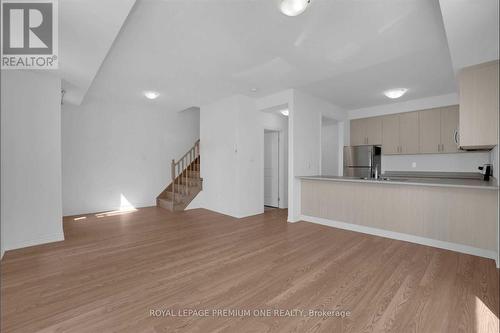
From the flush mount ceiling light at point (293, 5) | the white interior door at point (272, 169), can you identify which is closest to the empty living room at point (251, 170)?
the flush mount ceiling light at point (293, 5)

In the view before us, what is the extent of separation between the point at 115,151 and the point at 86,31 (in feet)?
12.9

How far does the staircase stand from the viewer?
574 centimetres

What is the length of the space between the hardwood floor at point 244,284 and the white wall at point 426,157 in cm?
285

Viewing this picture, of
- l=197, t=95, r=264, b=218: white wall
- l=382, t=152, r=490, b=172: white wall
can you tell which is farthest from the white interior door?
l=382, t=152, r=490, b=172: white wall

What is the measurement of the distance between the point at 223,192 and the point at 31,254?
3309 mm

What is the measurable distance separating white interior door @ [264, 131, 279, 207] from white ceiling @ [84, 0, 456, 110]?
5.92 feet

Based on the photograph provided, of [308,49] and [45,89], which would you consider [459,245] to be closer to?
[308,49]

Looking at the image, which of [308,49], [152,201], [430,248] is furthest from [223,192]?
[430,248]

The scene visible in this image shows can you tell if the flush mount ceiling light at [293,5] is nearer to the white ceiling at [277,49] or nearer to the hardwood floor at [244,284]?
the white ceiling at [277,49]

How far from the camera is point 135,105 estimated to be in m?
5.92

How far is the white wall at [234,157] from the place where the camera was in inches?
194

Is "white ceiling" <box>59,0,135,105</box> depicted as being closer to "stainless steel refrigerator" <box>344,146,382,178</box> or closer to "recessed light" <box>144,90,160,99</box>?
"recessed light" <box>144,90,160,99</box>

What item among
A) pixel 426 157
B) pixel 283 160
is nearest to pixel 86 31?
pixel 283 160

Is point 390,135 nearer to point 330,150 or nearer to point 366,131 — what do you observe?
point 366,131
